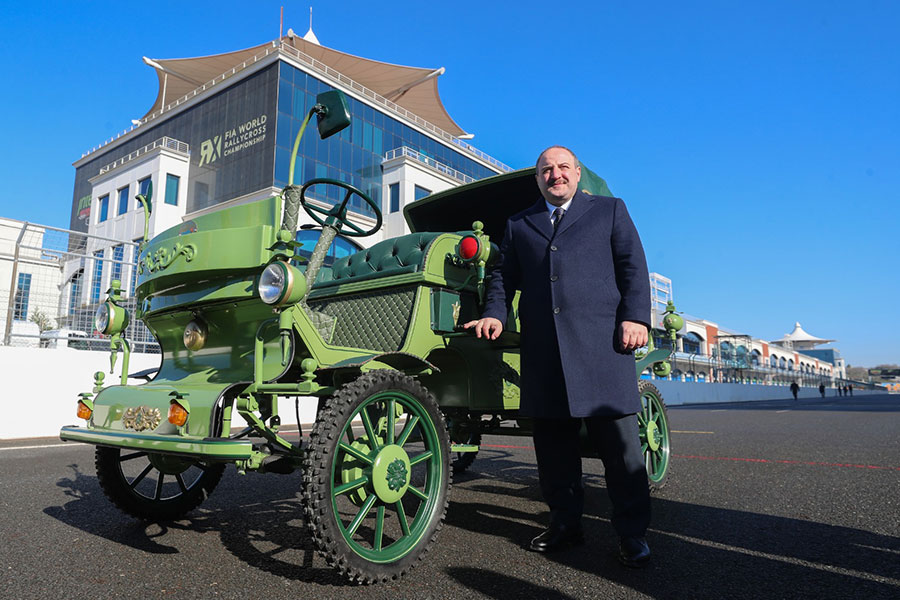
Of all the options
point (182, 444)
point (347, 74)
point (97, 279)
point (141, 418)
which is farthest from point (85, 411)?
point (347, 74)

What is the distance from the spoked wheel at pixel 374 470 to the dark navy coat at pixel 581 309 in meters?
0.52

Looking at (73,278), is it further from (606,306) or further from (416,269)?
(606,306)

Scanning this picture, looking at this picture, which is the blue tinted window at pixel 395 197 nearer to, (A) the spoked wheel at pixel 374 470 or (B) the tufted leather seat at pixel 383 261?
(B) the tufted leather seat at pixel 383 261

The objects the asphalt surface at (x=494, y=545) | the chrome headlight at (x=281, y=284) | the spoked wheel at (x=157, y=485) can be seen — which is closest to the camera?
the asphalt surface at (x=494, y=545)

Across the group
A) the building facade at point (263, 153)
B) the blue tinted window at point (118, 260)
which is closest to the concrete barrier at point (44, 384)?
the blue tinted window at point (118, 260)

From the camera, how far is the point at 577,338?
8.64 feet

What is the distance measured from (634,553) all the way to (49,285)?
32.5ft

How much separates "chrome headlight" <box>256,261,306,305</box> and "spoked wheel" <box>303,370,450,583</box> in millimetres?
442

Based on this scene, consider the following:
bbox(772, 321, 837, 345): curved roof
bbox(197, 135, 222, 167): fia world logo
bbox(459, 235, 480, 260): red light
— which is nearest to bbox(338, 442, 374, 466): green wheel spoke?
bbox(459, 235, 480, 260): red light

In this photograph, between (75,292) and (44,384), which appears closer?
(44,384)

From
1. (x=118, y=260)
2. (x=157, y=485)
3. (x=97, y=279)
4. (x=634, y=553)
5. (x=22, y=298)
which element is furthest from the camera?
(x=118, y=260)

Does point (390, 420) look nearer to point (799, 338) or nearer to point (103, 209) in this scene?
point (103, 209)

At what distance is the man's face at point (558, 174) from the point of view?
2.82m

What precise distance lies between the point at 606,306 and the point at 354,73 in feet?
153
